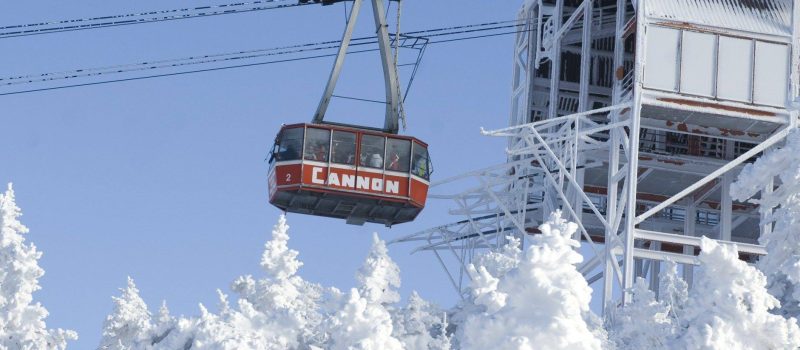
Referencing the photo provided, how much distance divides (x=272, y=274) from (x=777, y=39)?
779 inches

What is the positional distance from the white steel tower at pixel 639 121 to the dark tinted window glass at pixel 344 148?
8204 mm

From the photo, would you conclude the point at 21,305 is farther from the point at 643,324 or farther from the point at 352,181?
the point at 643,324

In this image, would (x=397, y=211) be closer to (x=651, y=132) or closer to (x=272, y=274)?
(x=272, y=274)

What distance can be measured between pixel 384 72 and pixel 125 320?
37.4 feet

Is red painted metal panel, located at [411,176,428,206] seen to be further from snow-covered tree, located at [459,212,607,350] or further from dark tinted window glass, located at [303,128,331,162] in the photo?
snow-covered tree, located at [459,212,607,350]

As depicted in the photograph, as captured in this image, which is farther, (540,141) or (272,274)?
(540,141)

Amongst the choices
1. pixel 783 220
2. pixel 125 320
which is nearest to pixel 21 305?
pixel 125 320

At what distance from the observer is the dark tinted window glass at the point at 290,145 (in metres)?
60.7

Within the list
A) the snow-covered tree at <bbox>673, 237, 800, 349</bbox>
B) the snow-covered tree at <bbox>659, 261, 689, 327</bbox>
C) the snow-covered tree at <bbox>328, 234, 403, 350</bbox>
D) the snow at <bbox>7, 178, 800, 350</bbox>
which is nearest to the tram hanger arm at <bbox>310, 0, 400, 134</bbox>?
the snow at <bbox>7, 178, 800, 350</bbox>

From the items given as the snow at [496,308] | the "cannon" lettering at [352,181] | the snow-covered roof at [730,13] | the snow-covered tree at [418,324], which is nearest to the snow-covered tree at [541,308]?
the snow at [496,308]

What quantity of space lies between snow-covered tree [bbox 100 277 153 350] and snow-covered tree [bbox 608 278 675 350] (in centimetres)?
1879

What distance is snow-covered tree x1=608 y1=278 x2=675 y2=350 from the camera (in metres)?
45.3

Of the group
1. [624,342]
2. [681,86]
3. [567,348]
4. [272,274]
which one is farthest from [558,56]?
[567,348]

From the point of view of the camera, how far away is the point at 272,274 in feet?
187
